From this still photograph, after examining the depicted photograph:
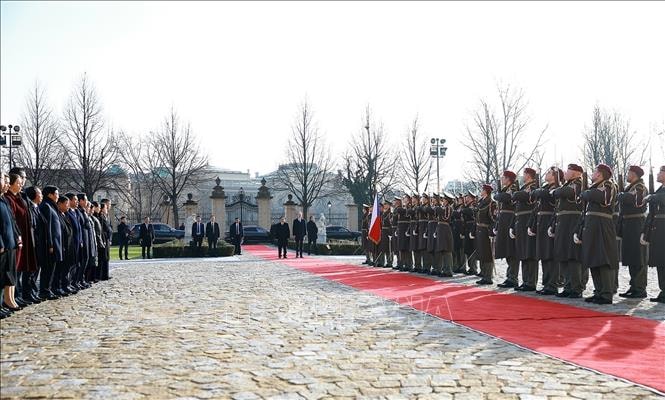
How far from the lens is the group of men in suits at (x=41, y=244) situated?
9.17m

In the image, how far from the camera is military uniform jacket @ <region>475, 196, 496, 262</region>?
14.3m

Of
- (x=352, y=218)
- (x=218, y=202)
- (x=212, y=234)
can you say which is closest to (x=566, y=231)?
(x=212, y=234)

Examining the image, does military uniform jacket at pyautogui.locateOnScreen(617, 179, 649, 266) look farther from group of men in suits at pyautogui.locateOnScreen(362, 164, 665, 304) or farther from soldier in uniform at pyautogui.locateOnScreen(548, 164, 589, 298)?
soldier in uniform at pyautogui.locateOnScreen(548, 164, 589, 298)

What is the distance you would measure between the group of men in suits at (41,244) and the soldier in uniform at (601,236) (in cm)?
927

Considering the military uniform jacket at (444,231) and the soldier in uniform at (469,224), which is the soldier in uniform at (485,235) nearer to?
the military uniform jacket at (444,231)

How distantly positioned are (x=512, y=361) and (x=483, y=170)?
32.9 meters

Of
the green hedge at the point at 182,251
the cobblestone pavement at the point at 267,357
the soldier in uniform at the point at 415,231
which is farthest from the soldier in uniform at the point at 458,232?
the green hedge at the point at 182,251

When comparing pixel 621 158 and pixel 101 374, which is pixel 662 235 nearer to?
pixel 101 374

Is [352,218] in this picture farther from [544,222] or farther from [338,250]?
[544,222]

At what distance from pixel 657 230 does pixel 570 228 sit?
1.50m

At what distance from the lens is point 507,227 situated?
13.4 metres

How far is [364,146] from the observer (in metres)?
48.0

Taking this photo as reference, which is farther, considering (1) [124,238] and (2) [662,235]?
(1) [124,238]

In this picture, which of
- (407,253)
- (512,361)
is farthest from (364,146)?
(512,361)
